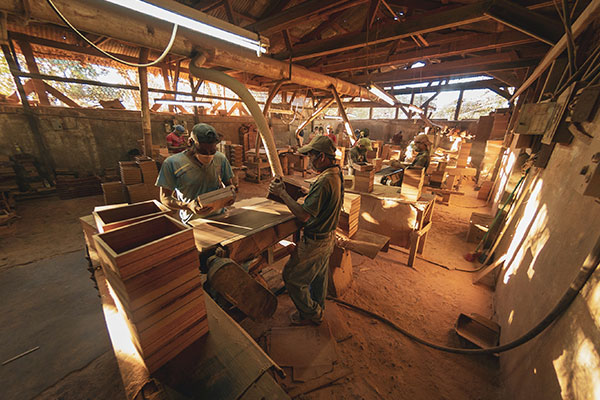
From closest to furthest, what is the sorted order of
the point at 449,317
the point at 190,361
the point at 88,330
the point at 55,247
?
the point at 190,361, the point at 88,330, the point at 449,317, the point at 55,247

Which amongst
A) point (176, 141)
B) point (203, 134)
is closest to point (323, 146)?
point (203, 134)

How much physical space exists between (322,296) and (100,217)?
2730 mm

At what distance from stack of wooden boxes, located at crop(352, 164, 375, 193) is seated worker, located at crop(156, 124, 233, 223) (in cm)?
327

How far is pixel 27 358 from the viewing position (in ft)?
8.98

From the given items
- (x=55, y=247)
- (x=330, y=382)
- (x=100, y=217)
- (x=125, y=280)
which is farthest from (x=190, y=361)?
(x=55, y=247)

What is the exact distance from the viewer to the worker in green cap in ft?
8.21

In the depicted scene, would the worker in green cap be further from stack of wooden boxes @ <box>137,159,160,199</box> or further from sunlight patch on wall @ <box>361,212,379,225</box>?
stack of wooden boxes @ <box>137,159,160,199</box>

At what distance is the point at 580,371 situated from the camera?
4.40 ft

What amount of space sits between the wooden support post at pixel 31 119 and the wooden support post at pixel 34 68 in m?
0.67

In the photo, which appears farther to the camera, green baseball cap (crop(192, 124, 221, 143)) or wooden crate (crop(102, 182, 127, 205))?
wooden crate (crop(102, 182, 127, 205))

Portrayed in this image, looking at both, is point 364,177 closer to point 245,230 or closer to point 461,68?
point 245,230

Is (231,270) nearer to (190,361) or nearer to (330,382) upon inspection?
(190,361)

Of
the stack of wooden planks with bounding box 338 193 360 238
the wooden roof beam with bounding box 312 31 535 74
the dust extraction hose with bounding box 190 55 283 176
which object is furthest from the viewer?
the wooden roof beam with bounding box 312 31 535 74

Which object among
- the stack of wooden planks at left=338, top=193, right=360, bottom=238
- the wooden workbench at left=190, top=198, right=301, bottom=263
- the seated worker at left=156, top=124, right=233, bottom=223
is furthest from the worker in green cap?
the seated worker at left=156, top=124, right=233, bottom=223
